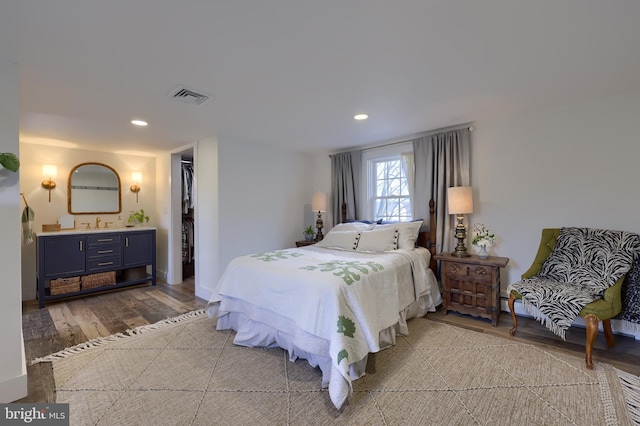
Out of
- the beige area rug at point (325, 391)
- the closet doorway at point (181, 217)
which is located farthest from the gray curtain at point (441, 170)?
the closet doorway at point (181, 217)

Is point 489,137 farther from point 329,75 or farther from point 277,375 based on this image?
point 277,375

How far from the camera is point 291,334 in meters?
2.28

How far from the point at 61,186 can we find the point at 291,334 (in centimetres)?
457

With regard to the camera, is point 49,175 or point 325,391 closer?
point 325,391

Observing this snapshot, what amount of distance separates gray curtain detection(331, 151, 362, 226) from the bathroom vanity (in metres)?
3.10

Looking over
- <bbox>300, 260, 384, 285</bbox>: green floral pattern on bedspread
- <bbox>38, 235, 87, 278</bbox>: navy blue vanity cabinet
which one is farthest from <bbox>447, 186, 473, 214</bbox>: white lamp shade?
<bbox>38, 235, 87, 278</bbox>: navy blue vanity cabinet

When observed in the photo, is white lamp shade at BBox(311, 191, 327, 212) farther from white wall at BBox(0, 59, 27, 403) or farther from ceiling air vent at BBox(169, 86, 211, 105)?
white wall at BBox(0, 59, 27, 403)

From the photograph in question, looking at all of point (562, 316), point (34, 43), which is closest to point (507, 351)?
point (562, 316)

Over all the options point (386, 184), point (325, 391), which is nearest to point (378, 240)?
point (386, 184)

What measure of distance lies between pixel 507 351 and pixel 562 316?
510 mm

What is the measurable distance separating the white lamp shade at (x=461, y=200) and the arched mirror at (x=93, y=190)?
532cm

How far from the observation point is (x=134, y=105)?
9.01ft

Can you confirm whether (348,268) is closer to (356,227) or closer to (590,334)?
(356,227)

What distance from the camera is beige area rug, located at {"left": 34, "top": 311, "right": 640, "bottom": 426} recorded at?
167cm
